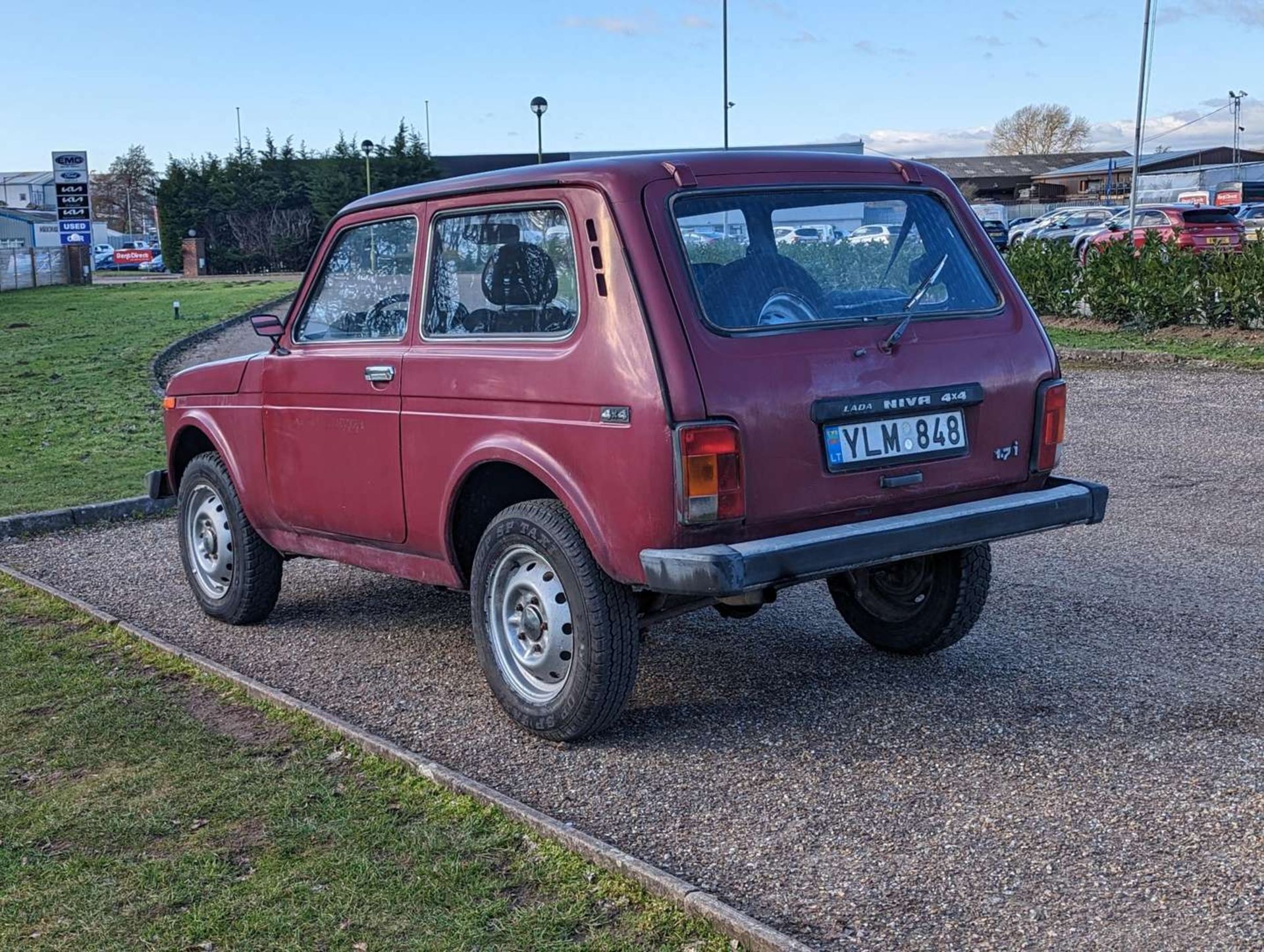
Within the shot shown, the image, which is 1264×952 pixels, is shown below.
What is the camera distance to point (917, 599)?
5.96m

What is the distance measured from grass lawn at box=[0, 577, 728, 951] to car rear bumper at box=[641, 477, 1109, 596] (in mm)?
930

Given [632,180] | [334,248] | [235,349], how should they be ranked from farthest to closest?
[235,349] < [334,248] < [632,180]

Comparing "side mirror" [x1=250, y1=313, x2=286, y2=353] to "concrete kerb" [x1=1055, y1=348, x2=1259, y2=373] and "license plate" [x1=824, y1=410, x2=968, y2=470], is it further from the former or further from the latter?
"concrete kerb" [x1=1055, y1=348, x2=1259, y2=373]

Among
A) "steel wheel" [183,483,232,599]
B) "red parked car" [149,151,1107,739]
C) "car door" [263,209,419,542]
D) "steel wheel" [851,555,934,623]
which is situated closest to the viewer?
"red parked car" [149,151,1107,739]

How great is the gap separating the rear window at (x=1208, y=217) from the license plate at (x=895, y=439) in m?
29.1

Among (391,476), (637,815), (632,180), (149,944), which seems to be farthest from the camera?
(391,476)

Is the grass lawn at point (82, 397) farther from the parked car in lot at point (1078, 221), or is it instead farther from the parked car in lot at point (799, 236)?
the parked car in lot at point (1078, 221)

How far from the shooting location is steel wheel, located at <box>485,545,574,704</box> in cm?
496

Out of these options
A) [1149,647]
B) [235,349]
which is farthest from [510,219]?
[235,349]

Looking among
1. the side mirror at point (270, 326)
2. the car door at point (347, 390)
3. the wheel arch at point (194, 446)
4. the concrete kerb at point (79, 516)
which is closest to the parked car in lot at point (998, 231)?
the concrete kerb at point (79, 516)

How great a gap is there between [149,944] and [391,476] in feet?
7.76

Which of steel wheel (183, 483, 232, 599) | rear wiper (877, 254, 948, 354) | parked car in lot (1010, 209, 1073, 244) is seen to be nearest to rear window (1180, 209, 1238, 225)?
parked car in lot (1010, 209, 1073, 244)

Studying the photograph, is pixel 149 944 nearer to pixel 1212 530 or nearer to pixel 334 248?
pixel 334 248

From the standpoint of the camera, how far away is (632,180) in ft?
15.7
